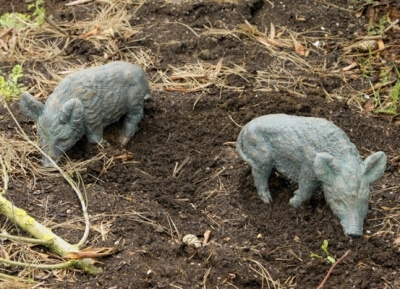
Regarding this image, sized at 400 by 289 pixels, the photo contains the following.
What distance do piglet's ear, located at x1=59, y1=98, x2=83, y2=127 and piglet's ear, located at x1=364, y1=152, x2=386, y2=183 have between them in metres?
2.06

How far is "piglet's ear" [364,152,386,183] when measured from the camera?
4.95 m

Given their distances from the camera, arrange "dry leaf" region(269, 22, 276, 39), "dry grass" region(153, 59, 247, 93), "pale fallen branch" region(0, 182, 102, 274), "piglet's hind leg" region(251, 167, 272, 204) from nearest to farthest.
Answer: "pale fallen branch" region(0, 182, 102, 274) < "piglet's hind leg" region(251, 167, 272, 204) < "dry grass" region(153, 59, 247, 93) < "dry leaf" region(269, 22, 276, 39)

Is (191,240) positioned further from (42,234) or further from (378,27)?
(378,27)

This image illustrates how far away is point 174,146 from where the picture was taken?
19.8 feet

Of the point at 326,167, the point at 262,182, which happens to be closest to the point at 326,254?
the point at 326,167

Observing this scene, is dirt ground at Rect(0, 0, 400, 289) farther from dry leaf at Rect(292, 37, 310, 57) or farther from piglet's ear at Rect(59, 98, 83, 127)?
piglet's ear at Rect(59, 98, 83, 127)

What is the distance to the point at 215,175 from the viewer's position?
5.69m

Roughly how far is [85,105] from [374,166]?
7.01 ft

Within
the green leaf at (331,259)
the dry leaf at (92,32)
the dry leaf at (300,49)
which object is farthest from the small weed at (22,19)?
the green leaf at (331,259)

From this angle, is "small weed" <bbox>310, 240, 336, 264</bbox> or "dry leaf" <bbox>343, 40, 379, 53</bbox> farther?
"dry leaf" <bbox>343, 40, 379, 53</bbox>

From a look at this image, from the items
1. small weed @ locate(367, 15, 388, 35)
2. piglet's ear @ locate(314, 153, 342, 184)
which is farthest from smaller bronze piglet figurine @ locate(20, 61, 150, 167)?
small weed @ locate(367, 15, 388, 35)

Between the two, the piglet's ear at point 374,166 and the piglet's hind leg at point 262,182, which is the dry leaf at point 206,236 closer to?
the piglet's hind leg at point 262,182

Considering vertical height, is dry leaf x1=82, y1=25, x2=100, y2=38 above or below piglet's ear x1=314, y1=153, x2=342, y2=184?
below

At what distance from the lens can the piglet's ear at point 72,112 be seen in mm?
5578
